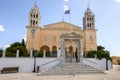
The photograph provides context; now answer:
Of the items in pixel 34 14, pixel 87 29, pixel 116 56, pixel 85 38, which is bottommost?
pixel 116 56

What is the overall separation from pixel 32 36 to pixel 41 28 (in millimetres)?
3760

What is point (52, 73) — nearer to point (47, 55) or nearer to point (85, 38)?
point (47, 55)

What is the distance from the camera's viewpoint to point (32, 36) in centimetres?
4134

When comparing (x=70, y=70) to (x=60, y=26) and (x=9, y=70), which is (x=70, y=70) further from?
(x=60, y=26)

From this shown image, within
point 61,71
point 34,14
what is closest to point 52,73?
point 61,71

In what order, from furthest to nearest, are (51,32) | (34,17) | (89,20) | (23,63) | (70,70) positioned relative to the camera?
1. (89,20)
2. (51,32)
3. (34,17)
4. (23,63)
5. (70,70)

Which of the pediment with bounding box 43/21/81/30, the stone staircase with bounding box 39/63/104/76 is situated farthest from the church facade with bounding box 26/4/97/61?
the stone staircase with bounding box 39/63/104/76

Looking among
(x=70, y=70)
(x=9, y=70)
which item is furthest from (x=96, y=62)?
(x=9, y=70)

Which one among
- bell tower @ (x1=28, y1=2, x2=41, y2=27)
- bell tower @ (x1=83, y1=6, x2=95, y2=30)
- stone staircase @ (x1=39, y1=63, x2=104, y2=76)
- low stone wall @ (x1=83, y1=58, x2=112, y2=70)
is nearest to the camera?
stone staircase @ (x1=39, y1=63, x2=104, y2=76)

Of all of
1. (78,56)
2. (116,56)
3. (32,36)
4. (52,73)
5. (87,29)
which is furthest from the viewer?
(116,56)

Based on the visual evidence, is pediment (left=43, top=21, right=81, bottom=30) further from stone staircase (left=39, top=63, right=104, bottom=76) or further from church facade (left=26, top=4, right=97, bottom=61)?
stone staircase (left=39, top=63, right=104, bottom=76)

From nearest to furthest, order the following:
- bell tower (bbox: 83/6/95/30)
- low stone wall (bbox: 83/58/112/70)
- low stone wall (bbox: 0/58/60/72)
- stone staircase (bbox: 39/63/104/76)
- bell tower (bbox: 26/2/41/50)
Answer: stone staircase (bbox: 39/63/104/76)
low stone wall (bbox: 0/58/60/72)
low stone wall (bbox: 83/58/112/70)
bell tower (bbox: 26/2/41/50)
bell tower (bbox: 83/6/95/30)

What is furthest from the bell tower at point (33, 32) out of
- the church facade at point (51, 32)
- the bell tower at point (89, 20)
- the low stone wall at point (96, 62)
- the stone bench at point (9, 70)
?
the stone bench at point (9, 70)

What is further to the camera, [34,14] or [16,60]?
[34,14]
